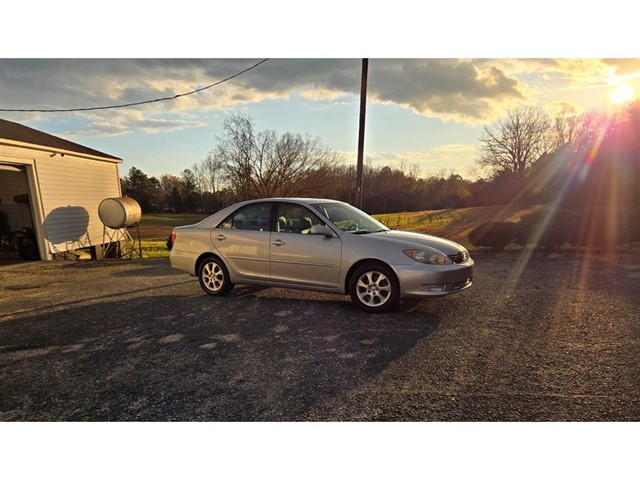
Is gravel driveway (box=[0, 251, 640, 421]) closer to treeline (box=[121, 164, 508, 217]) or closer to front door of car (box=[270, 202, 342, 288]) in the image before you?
front door of car (box=[270, 202, 342, 288])

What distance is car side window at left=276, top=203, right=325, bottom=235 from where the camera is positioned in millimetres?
5488

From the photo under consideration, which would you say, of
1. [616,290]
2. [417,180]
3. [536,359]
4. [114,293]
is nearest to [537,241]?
[616,290]

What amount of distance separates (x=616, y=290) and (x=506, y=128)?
2919 cm

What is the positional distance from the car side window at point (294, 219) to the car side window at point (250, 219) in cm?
21

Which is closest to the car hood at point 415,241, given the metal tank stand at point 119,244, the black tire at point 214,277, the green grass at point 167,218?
the black tire at point 214,277

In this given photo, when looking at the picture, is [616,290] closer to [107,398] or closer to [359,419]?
[359,419]

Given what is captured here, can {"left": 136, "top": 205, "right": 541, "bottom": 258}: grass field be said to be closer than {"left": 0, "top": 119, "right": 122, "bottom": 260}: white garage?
No

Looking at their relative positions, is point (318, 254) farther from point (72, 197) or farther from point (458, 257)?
point (72, 197)

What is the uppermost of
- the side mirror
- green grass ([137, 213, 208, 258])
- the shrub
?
the side mirror

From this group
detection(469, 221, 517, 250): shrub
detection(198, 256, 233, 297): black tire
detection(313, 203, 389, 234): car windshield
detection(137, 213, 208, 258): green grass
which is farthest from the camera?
detection(137, 213, 208, 258): green grass

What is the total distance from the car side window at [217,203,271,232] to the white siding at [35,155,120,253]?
9747 millimetres

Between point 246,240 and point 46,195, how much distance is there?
1057 centimetres

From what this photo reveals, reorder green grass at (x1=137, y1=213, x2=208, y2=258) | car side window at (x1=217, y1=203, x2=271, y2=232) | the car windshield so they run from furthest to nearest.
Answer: green grass at (x1=137, y1=213, x2=208, y2=258)
car side window at (x1=217, y1=203, x2=271, y2=232)
the car windshield

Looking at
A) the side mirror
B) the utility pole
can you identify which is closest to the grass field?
the utility pole
